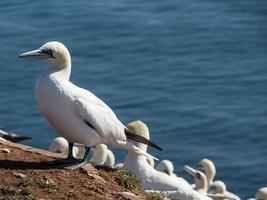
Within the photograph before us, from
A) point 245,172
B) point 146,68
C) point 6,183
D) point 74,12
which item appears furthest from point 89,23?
point 6,183

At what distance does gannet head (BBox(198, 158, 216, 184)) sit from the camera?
20047 mm

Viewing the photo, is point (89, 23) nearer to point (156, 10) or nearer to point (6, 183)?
point (156, 10)

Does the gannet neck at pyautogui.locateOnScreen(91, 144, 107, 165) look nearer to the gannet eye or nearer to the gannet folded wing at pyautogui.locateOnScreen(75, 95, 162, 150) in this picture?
the gannet folded wing at pyautogui.locateOnScreen(75, 95, 162, 150)

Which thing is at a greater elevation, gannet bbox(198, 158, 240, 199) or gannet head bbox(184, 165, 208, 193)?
gannet bbox(198, 158, 240, 199)

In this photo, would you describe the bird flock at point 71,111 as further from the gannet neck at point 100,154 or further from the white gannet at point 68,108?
the gannet neck at point 100,154

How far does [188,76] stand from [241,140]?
114 inches

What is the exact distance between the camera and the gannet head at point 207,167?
20.0m

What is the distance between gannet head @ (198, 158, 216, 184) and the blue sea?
67 cm

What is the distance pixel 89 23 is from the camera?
2770 centimetres

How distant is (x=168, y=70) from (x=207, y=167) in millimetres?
5260

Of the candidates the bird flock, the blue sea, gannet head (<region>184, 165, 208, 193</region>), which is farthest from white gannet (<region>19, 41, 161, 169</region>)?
the blue sea

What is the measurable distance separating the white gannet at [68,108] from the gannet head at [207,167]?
908 centimetres

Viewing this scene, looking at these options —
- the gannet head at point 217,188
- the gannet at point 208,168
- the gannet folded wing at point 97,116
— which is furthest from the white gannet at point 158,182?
the gannet at point 208,168

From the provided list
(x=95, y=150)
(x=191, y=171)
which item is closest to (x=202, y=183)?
(x=191, y=171)
